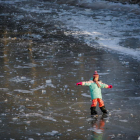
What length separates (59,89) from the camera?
476 inches

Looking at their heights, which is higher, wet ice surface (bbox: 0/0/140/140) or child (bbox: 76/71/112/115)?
child (bbox: 76/71/112/115)

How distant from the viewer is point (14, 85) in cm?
1258

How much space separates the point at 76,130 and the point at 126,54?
35.4 feet

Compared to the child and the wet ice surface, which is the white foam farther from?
the child

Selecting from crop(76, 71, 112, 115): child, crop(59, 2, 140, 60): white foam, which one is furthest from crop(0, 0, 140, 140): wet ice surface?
crop(59, 2, 140, 60): white foam

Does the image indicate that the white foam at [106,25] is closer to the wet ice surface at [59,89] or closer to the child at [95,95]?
the wet ice surface at [59,89]

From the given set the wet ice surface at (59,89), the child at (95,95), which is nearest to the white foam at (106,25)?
the wet ice surface at (59,89)

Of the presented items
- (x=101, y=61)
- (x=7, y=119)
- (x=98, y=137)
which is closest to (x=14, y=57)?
(x=101, y=61)

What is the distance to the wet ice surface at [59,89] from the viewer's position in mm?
8349

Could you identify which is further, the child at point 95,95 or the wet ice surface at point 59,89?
the child at point 95,95

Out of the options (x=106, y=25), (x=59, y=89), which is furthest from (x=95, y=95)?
(x=106, y=25)

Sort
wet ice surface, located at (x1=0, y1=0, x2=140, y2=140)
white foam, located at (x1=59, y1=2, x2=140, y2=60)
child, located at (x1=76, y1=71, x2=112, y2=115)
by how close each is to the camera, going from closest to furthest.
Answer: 1. wet ice surface, located at (x1=0, y1=0, x2=140, y2=140)
2. child, located at (x1=76, y1=71, x2=112, y2=115)
3. white foam, located at (x1=59, y1=2, x2=140, y2=60)

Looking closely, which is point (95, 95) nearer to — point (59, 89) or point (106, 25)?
point (59, 89)

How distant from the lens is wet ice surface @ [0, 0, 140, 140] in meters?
8.35
